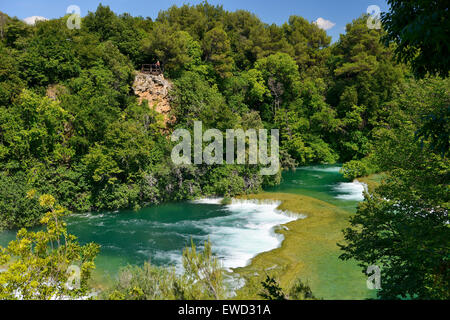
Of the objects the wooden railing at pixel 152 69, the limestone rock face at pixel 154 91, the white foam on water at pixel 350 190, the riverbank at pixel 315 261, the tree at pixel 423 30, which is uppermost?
the wooden railing at pixel 152 69

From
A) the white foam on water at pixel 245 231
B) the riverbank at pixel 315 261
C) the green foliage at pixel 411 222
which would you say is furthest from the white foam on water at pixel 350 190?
the green foliage at pixel 411 222

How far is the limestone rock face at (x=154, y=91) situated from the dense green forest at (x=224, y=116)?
1109 millimetres

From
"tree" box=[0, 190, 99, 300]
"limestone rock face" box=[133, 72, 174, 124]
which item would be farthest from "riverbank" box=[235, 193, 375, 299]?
"limestone rock face" box=[133, 72, 174, 124]

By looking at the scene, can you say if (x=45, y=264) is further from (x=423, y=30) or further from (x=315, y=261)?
(x=315, y=261)

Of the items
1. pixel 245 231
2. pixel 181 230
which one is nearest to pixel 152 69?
pixel 181 230

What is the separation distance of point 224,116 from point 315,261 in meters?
14.4

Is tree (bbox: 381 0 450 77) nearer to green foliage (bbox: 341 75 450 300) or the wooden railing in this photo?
green foliage (bbox: 341 75 450 300)

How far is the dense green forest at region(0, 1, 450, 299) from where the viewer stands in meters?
8.96

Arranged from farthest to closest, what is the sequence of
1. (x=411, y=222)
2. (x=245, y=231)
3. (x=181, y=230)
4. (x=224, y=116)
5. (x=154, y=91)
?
(x=154, y=91), (x=224, y=116), (x=181, y=230), (x=245, y=231), (x=411, y=222)

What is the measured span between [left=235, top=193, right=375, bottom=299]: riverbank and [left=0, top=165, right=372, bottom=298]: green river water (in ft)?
1.84

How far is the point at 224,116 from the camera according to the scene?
83.4 ft

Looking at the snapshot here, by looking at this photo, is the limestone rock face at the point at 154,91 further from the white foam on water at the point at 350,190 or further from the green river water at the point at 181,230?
the white foam on water at the point at 350,190

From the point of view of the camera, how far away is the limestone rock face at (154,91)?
30.8 metres
